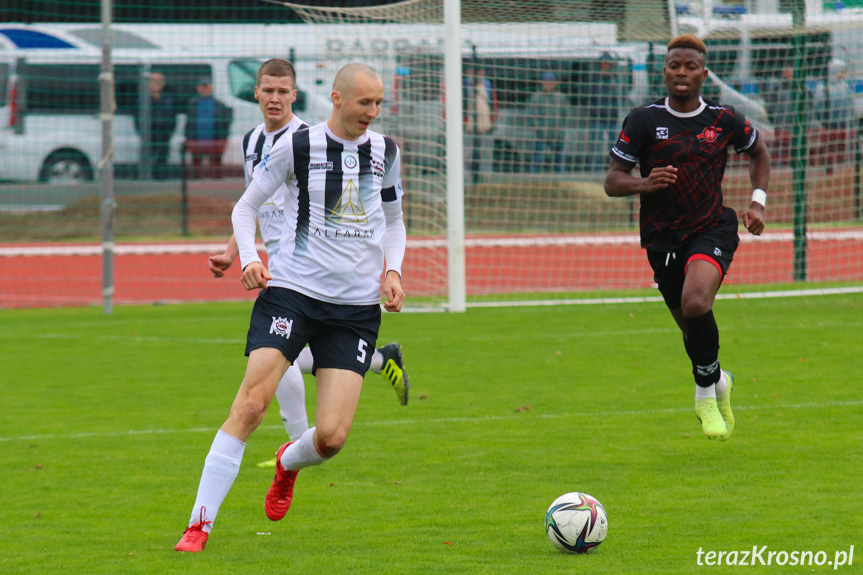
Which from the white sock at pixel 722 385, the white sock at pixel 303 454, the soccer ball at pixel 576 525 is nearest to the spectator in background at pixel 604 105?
the white sock at pixel 722 385

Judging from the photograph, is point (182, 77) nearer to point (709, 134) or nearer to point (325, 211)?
point (709, 134)

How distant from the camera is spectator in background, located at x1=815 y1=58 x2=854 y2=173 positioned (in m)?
14.0

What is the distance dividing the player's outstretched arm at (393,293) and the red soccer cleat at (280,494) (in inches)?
31.7

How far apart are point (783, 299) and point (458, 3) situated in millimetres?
4913

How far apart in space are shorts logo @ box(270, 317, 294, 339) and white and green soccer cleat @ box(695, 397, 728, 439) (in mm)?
2476

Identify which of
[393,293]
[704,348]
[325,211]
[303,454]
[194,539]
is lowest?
[194,539]

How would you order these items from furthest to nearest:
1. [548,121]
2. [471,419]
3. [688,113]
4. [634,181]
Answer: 1. [548,121]
2. [471,419]
3. [688,113]
4. [634,181]

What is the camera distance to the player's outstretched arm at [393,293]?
5039 mm

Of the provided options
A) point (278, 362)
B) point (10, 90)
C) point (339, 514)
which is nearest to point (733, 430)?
point (339, 514)

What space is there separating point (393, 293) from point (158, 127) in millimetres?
15452

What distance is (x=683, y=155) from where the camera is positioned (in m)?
6.45

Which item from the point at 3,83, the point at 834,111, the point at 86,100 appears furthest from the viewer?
the point at 86,100

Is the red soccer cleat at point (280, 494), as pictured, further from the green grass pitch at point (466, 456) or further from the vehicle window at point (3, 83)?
the vehicle window at point (3, 83)

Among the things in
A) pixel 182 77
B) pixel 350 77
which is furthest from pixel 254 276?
pixel 182 77
